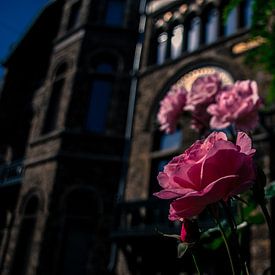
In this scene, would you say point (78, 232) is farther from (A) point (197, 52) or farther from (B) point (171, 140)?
(A) point (197, 52)

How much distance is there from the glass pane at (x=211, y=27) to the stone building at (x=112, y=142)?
0.03 meters

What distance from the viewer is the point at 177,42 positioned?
1026cm

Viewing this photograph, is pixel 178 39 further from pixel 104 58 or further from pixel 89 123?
pixel 89 123

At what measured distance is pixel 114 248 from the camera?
848 cm

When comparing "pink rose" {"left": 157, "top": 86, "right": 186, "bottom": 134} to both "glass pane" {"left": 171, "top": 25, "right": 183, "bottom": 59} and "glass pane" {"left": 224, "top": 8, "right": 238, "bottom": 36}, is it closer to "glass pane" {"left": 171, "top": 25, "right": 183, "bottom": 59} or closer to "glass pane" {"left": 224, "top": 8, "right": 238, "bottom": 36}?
"glass pane" {"left": 224, "top": 8, "right": 238, "bottom": 36}

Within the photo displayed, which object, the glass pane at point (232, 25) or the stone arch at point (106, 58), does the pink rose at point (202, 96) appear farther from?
the stone arch at point (106, 58)

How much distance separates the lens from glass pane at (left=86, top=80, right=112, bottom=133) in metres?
10.3

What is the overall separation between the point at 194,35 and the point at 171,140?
121 inches

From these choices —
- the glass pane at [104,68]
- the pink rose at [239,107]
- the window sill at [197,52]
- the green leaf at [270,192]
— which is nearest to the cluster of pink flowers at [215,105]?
the pink rose at [239,107]

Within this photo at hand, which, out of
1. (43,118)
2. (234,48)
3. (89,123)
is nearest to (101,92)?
(89,123)

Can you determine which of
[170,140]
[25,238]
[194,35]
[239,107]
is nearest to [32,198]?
[25,238]

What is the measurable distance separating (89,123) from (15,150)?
446 cm

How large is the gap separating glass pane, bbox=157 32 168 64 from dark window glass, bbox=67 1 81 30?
10.8 ft

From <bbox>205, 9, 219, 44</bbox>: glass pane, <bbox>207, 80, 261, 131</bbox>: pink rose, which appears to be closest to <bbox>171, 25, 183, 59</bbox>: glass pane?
<bbox>205, 9, 219, 44</bbox>: glass pane
